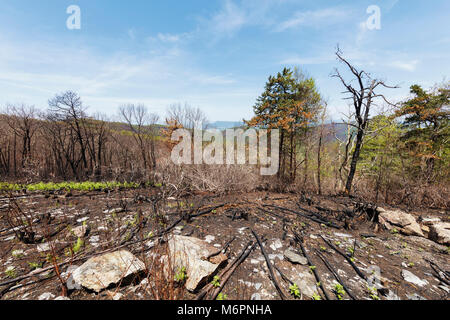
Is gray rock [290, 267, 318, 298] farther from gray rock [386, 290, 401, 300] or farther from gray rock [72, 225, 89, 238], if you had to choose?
gray rock [72, 225, 89, 238]

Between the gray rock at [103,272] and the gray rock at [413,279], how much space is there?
12.5 feet

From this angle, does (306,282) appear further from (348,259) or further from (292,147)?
(292,147)

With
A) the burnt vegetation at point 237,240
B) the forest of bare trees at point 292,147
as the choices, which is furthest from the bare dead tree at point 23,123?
the burnt vegetation at point 237,240

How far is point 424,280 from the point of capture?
2.30 meters

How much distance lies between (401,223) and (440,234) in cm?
57

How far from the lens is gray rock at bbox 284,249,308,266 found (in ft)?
8.16

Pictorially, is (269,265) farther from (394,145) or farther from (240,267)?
(394,145)

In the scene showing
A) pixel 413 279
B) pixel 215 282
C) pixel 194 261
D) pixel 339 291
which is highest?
pixel 194 261

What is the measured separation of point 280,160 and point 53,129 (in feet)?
63.9

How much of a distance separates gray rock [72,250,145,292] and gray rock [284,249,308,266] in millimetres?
2220

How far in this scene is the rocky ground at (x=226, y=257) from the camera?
189 cm

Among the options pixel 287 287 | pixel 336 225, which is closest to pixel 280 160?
pixel 336 225

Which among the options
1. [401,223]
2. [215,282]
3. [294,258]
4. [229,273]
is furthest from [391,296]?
[401,223]

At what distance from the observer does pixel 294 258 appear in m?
2.56
